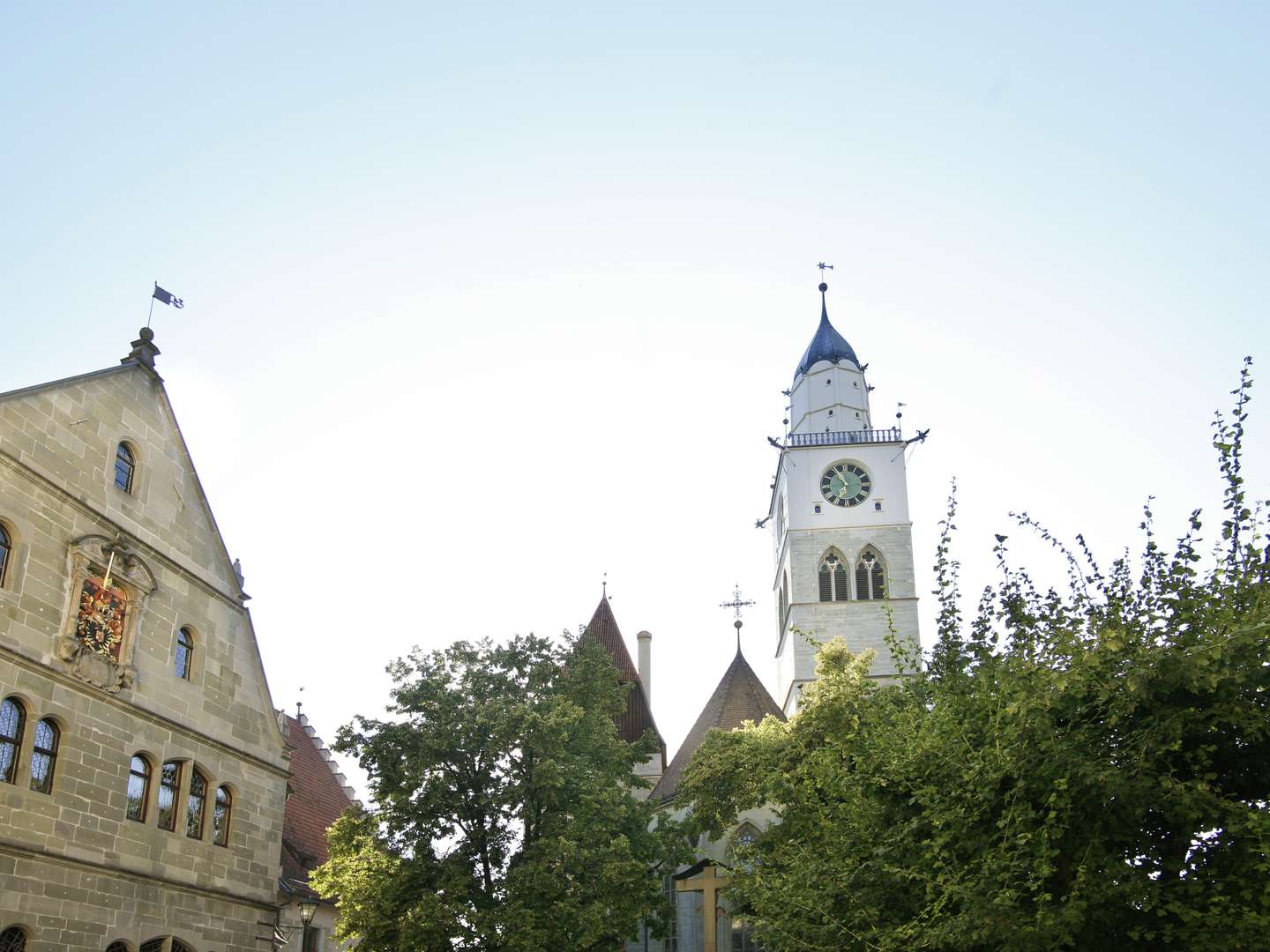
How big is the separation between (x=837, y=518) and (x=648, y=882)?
87.7ft

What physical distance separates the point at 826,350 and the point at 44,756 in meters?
41.2

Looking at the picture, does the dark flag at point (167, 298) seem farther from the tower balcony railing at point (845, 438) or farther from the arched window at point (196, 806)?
the tower balcony railing at point (845, 438)

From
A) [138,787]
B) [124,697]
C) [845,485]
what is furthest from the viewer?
[845,485]

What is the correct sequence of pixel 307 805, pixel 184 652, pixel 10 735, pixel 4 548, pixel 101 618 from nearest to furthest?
pixel 10 735 → pixel 4 548 → pixel 101 618 → pixel 184 652 → pixel 307 805

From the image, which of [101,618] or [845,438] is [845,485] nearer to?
[845,438]

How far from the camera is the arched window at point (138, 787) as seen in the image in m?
20.8

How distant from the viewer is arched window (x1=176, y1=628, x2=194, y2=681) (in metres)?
23.0

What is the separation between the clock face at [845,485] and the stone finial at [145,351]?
107ft

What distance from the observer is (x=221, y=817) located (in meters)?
23.7

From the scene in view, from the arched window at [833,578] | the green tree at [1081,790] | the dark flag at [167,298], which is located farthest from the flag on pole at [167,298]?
the arched window at [833,578]

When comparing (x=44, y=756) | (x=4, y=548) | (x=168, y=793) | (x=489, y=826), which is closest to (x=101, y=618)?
(x=4, y=548)

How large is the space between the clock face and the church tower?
4 centimetres

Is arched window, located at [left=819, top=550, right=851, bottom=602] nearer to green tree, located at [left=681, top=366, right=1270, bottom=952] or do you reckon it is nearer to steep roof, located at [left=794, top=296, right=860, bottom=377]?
steep roof, located at [left=794, top=296, right=860, bottom=377]

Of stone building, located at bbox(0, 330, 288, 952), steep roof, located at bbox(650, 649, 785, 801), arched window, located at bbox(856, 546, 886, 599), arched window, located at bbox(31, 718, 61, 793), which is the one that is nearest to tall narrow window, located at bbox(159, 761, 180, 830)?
stone building, located at bbox(0, 330, 288, 952)
